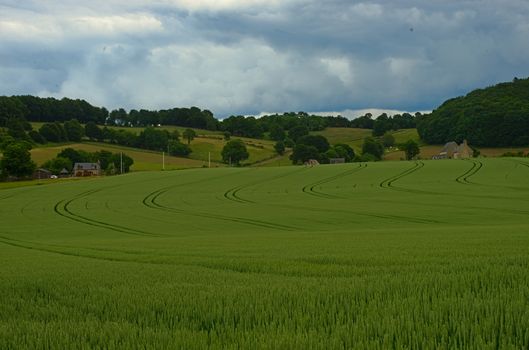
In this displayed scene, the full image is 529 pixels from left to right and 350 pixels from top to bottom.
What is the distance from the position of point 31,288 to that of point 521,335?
729cm

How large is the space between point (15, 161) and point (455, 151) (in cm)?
9190

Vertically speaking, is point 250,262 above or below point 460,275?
below

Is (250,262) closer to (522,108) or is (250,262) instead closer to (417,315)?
(417,315)

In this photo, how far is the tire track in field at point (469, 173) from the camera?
66944mm

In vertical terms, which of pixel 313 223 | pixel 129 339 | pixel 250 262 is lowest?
pixel 313 223

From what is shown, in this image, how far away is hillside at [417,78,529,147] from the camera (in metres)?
135

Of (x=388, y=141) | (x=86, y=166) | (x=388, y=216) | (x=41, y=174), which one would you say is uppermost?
(x=388, y=141)

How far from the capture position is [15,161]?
346ft

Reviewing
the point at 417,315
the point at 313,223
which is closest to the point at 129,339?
the point at 417,315

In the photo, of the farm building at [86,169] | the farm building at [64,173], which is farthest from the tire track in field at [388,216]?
the farm building at [64,173]

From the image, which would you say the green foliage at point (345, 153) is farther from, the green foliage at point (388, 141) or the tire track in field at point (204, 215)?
the tire track in field at point (204, 215)

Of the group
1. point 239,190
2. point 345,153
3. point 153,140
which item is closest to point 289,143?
point 345,153

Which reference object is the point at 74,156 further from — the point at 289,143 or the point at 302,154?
the point at 289,143

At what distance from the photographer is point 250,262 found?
13.3m
